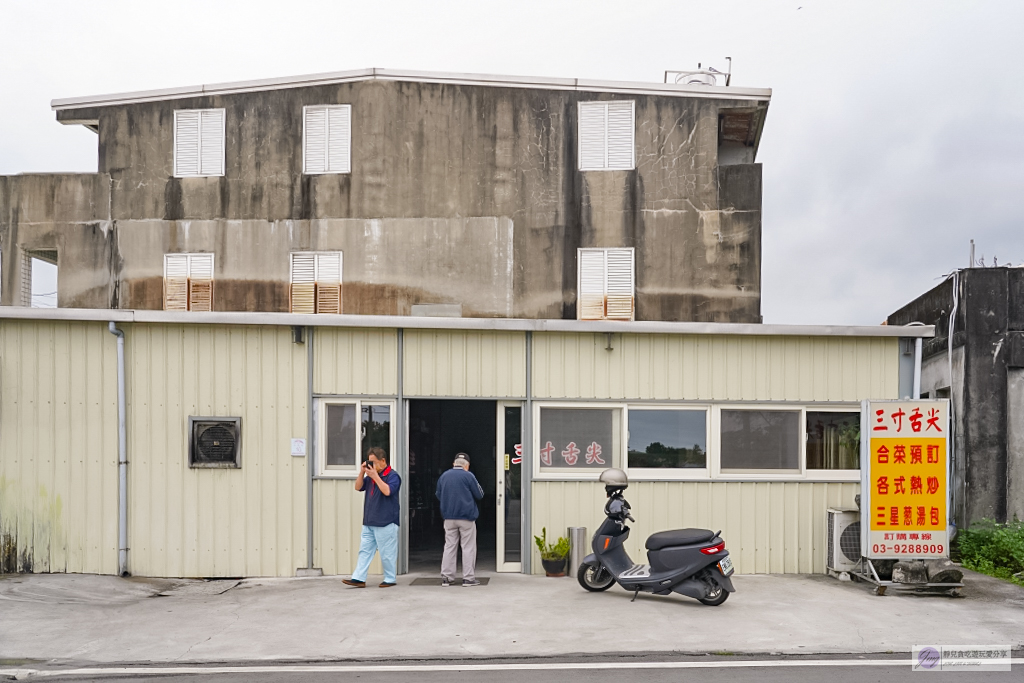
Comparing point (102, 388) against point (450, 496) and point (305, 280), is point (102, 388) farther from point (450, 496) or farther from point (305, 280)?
point (305, 280)

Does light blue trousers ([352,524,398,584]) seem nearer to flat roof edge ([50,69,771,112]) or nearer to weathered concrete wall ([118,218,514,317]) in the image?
weathered concrete wall ([118,218,514,317])

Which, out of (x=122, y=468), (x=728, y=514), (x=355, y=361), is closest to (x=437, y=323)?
(x=355, y=361)

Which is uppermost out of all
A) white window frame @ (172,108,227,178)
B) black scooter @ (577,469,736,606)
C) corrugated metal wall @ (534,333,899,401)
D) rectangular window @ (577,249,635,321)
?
white window frame @ (172,108,227,178)

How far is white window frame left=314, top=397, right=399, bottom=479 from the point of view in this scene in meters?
11.6

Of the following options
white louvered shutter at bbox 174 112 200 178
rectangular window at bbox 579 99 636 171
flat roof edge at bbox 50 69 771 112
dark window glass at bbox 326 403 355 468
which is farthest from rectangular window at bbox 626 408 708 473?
white louvered shutter at bbox 174 112 200 178

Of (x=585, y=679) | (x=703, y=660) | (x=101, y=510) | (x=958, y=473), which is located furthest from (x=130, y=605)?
(x=958, y=473)

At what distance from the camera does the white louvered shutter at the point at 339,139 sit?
1877 cm

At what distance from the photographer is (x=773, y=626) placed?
28.6 feet

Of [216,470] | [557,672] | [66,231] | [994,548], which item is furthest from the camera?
[66,231]

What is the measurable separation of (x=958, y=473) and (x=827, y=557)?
13.1 feet

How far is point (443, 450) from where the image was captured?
17.4m

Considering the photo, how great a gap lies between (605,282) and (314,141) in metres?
7.06

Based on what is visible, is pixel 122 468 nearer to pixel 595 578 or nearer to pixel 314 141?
pixel 595 578

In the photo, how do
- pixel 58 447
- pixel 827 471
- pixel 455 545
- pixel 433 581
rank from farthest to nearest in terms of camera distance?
1. pixel 827 471
2. pixel 58 447
3. pixel 433 581
4. pixel 455 545
